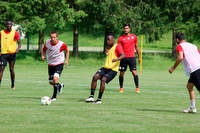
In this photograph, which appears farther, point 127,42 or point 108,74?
point 127,42

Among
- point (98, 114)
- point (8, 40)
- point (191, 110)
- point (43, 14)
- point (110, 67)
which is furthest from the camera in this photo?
point (43, 14)

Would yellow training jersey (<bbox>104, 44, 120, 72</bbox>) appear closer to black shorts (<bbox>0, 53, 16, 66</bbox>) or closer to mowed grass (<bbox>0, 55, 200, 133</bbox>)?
mowed grass (<bbox>0, 55, 200, 133</bbox>)

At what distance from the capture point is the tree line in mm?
37719

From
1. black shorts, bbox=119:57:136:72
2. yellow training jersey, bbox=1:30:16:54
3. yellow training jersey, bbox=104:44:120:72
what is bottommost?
black shorts, bbox=119:57:136:72

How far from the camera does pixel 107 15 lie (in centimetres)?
3934

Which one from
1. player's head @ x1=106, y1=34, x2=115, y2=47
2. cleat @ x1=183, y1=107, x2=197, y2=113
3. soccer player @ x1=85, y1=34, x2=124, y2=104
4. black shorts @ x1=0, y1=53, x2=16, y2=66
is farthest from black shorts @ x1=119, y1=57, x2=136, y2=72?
cleat @ x1=183, y1=107, x2=197, y2=113

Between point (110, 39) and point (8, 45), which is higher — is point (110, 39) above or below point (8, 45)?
above

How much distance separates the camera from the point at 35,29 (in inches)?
1473

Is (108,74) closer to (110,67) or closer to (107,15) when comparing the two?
(110,67)

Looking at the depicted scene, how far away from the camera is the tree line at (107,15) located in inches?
1485

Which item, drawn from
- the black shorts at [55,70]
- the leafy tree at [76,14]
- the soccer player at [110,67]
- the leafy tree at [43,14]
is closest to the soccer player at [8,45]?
the black shorts at [55,70]

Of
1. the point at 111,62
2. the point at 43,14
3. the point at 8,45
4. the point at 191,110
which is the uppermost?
the point at 43,14

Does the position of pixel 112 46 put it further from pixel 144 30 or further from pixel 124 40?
pixel 144 30

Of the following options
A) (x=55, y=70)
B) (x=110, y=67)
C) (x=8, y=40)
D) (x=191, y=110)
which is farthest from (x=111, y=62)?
(x=8, y=40)
